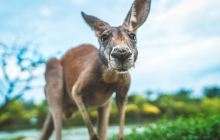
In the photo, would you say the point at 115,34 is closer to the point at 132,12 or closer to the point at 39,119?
the point at 132,12

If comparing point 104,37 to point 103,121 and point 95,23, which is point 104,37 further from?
point 103,121

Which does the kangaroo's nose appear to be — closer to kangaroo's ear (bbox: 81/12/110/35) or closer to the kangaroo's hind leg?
kangaroo's ear (bbox: 81/12/110/35)

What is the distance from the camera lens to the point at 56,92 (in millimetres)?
5902

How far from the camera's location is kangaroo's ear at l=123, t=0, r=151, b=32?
472 cm

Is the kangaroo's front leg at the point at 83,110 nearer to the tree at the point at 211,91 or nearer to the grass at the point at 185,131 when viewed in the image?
the grass at the point at 185,131

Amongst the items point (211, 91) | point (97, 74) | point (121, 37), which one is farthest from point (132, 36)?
point (211, 91)

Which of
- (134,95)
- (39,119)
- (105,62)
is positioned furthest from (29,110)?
(105,62)

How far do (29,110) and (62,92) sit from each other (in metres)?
10.2

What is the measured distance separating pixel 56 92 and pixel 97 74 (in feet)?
3.52

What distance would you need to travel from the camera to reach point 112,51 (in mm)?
4254

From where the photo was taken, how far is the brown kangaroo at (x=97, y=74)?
438cm

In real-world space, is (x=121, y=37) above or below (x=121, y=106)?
above

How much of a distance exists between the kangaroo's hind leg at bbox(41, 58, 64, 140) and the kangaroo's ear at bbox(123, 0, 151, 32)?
4.86ft

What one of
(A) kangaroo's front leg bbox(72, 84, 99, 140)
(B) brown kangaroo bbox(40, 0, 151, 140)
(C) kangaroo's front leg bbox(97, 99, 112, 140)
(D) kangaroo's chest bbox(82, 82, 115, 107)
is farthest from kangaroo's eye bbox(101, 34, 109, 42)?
(C) kangaroo's front leg bbox(97, 99, 112, 140)
